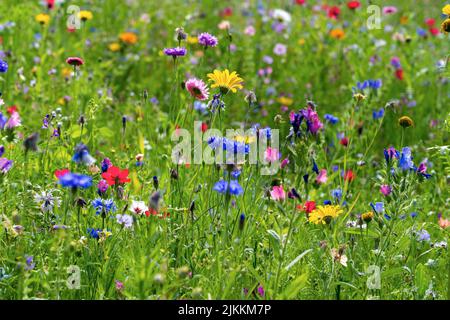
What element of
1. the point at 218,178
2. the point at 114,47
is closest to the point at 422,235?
the point at 218,178

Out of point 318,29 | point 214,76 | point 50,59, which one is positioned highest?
point 318,29

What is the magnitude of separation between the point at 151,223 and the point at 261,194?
66 cm

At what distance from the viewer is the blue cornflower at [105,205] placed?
245 cm

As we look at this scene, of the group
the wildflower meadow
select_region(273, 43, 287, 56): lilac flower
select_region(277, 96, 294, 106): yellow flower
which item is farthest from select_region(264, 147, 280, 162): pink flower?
select_region(273, 43, 287, 56): lilac flower

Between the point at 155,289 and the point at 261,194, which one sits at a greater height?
the point at 261,194

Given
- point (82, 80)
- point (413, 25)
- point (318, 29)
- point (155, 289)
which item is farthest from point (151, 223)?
point (413, 25)

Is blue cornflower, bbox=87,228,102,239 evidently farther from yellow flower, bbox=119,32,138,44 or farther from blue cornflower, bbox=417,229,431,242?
yellow flower, bbox=119,32,138,44

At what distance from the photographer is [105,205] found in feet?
8.04

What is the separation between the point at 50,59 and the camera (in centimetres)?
441

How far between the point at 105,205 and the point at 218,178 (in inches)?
20.5

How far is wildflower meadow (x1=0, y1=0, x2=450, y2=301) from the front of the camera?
2.21 meters

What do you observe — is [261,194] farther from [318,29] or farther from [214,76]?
[318,29]
